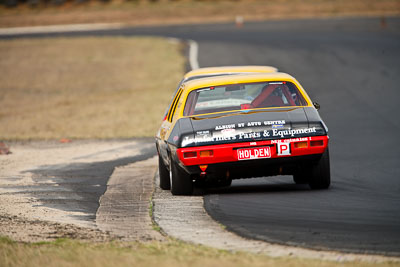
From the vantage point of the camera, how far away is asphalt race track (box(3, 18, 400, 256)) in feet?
22.6

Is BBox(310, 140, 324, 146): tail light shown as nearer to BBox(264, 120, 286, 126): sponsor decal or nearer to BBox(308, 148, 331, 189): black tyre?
BBox(308, 148, 331, 189): black tyre

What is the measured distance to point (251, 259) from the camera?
5.83 meters

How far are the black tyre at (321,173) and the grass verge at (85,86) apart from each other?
30.4 ft

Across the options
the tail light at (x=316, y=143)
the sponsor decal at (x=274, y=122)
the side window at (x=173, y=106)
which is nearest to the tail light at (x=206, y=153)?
the sponsor decal at (x=274, y=122)

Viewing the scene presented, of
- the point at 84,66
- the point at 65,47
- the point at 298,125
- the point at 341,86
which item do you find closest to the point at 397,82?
the point at 341,86

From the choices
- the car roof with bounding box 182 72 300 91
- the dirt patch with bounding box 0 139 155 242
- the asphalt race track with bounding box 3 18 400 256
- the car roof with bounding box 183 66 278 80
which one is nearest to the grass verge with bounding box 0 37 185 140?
the dirt patch with bounding box 0 139 155 242

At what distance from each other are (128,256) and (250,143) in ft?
9.84

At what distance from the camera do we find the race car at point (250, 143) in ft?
28.5

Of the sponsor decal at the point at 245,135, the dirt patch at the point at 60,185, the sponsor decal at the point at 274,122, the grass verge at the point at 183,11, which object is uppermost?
the sponsor decal at the point at 274,122

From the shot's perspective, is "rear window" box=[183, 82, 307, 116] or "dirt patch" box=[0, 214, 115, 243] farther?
"rear window" box=[183, 82, 307, 116]

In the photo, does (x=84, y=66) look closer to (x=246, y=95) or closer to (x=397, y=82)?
(x=397, y=82)

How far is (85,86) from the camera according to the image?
3070 cm

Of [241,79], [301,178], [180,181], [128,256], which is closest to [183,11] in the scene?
[241,79]

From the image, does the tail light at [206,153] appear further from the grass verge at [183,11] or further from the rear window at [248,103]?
the grass verge at [183,11]
